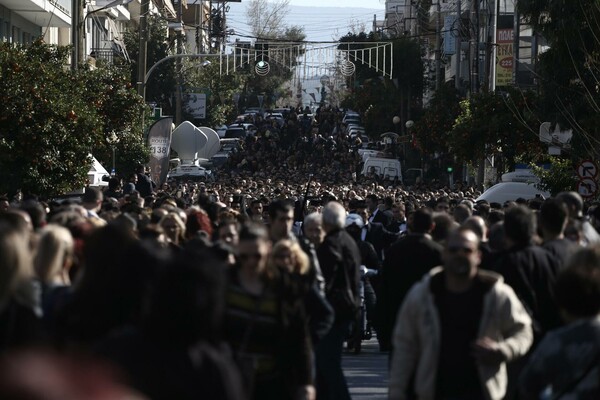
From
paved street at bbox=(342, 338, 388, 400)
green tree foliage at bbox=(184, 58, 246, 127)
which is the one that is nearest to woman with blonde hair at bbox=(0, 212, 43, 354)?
paved street at bbox=(342, 338, 388, 400)

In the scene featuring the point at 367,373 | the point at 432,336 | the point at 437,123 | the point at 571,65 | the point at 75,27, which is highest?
the point at 75,27

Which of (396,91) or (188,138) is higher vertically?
(396,91)

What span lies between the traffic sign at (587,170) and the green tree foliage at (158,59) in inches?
1665

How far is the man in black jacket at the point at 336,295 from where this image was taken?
1005cm

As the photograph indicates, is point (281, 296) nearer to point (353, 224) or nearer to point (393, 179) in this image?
point (353, 224)

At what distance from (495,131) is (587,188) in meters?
14.1

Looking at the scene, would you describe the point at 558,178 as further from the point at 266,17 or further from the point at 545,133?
the point at 266,17

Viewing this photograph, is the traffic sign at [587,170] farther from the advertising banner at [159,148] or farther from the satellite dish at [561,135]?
the advertising banner at [159,148]

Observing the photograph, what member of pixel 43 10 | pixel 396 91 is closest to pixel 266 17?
pixel 396 91

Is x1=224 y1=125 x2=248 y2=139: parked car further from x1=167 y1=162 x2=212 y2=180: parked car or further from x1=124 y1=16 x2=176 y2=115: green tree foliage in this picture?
x1=167 y1=162 x2=212 y2=180: parked car

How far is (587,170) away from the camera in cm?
2583

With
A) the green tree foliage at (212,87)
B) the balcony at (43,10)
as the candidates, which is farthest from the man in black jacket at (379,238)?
the green tree foliage at (212,87)

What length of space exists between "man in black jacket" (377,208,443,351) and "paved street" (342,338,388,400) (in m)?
2.44

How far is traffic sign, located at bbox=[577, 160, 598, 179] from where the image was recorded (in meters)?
25.7
